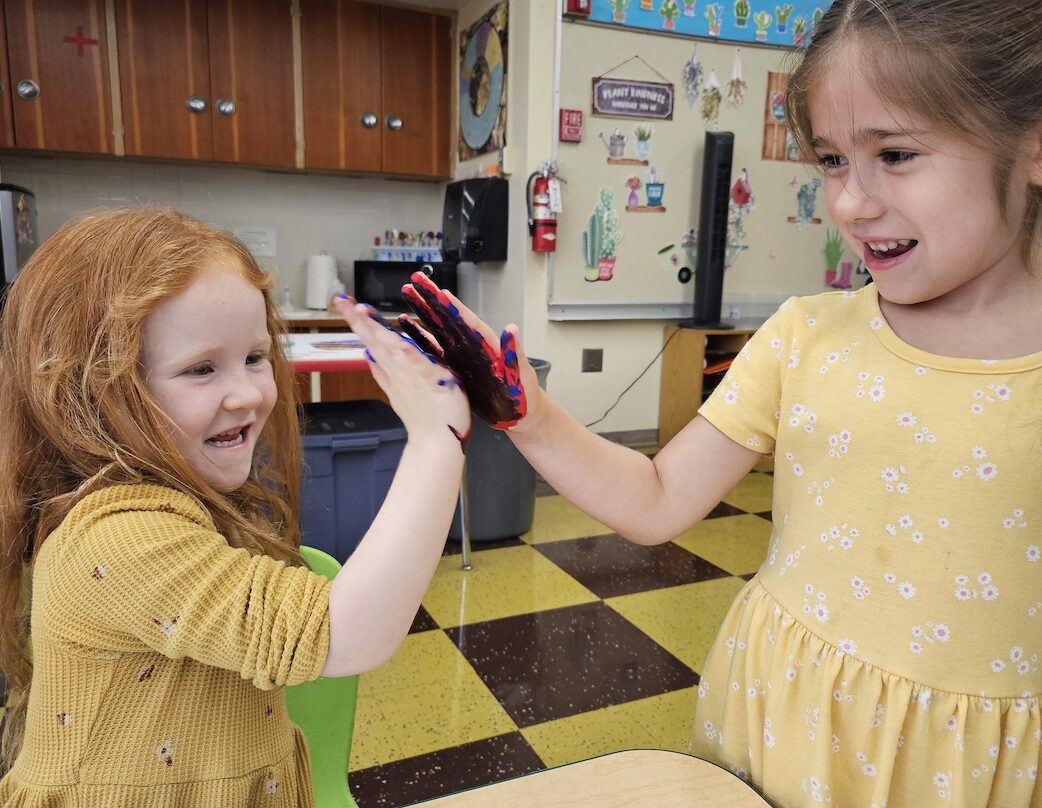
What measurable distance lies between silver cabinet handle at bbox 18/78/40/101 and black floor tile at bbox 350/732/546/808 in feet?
11.4

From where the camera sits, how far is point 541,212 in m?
3.43

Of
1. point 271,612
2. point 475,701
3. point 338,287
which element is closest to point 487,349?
point 271,612

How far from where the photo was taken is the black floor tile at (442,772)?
1.49 meters

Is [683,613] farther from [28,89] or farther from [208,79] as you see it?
[28,89]

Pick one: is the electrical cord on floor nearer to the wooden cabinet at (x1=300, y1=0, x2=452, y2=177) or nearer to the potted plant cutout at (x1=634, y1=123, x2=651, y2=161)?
the potted plant cutout at (x1=634, y1=123, x2=651, y2=161)

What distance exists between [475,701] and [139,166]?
349 centimetres

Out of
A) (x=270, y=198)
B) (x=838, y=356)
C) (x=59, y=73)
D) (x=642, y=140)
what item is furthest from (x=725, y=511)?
(x=59, y=73)

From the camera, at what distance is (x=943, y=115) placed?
24.2 inches

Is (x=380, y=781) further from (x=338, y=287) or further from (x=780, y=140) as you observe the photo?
(x=780, y=140)

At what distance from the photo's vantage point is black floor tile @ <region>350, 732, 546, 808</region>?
1.49 metres

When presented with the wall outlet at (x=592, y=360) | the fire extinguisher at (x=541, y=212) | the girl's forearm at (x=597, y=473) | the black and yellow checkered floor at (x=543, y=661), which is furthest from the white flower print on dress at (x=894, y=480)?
the wall outlet at (x=592, y=360)

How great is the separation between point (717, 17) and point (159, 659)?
3873 mm

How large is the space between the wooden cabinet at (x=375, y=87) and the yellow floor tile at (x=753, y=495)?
2.35 m

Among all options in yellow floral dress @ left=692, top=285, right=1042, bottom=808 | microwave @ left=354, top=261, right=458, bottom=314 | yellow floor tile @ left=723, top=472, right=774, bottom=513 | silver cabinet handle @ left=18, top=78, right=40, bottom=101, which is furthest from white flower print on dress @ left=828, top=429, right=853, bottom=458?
silver cabinet handle @ left=18, top=78, right=40, bottom=101
